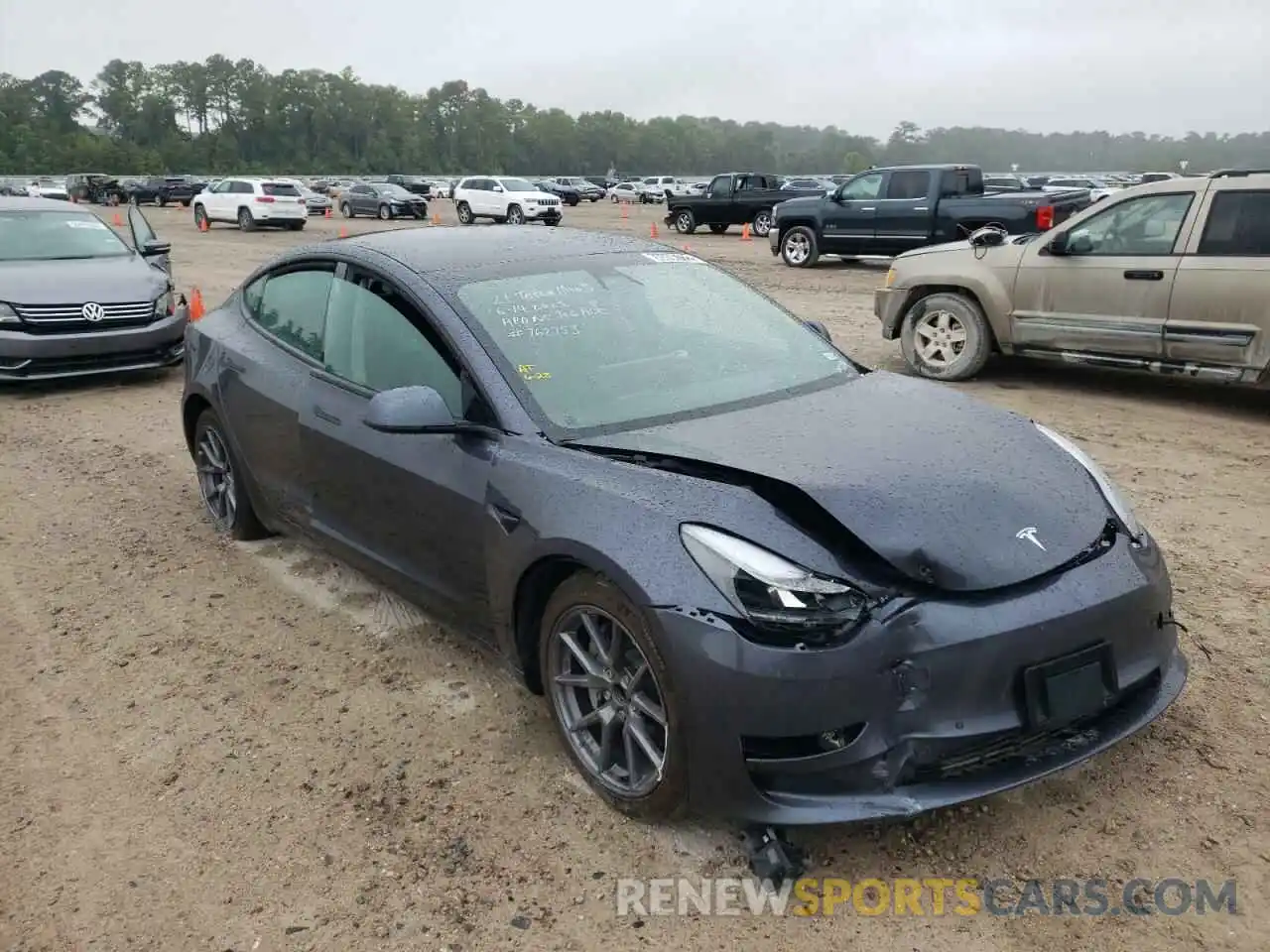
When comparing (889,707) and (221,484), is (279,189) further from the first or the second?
(889,707)

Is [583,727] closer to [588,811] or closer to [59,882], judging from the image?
[588,811]

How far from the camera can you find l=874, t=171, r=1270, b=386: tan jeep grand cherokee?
7.04 meters

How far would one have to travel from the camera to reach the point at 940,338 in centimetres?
864

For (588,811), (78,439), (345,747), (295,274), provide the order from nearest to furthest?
1. (588,811)
2. (345,747)
3. (295,274)
4. (78,439)

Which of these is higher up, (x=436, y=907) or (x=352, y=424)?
(x=352, y=424)

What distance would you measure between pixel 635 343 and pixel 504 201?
31663mm

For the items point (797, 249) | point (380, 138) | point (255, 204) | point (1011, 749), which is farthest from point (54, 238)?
point (380, 138)

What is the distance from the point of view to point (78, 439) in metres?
7.36

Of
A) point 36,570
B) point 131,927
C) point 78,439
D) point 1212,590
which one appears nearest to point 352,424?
point 131,927

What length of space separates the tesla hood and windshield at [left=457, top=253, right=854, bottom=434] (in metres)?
0.18

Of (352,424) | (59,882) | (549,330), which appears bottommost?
(59,882)

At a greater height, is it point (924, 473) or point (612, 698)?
point (924, 473)

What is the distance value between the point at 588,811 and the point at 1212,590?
118 inches

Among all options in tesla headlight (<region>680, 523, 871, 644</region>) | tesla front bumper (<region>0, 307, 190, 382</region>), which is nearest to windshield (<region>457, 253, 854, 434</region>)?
tesla headlight (<region>680, 523, 871, 644</region>)
